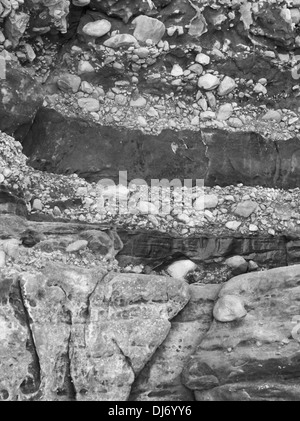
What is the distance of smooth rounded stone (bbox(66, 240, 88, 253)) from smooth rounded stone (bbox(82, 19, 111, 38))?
1.99 m

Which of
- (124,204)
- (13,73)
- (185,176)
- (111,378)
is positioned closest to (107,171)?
(124,204)

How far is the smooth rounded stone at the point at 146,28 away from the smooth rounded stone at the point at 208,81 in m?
0.60

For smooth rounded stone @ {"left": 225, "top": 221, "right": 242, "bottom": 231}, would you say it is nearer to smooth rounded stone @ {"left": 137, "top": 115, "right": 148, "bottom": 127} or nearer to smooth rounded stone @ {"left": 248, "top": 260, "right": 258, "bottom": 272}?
smooth rounded stone @ {"left": 248, "top": 260, "right": 258, "bottom": 272}

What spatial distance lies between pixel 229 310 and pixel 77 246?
1307mm

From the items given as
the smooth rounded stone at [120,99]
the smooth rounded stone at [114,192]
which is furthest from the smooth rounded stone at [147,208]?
the smooth rounded stone at [120,99]

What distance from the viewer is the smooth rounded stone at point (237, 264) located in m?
5.58

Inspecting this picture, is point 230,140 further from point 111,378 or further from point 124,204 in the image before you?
point 111,378

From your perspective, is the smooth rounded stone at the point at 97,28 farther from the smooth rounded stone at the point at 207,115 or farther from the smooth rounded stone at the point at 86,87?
the smooth rounded stone at the point at 207,115

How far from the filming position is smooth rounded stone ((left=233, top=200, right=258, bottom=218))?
5797 millimetres

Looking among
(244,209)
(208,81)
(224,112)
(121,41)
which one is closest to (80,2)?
(121,41)

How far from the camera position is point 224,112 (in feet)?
20.5

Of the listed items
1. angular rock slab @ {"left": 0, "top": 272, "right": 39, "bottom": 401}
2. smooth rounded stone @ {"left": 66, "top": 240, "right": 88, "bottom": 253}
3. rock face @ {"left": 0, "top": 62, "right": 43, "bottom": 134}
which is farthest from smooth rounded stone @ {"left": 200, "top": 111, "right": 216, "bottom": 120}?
angular rock slab @ {"left": 0, "top": 272, "right": 39, "bottom": 401}

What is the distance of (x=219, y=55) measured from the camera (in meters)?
6.15

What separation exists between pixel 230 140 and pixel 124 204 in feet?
4.09
